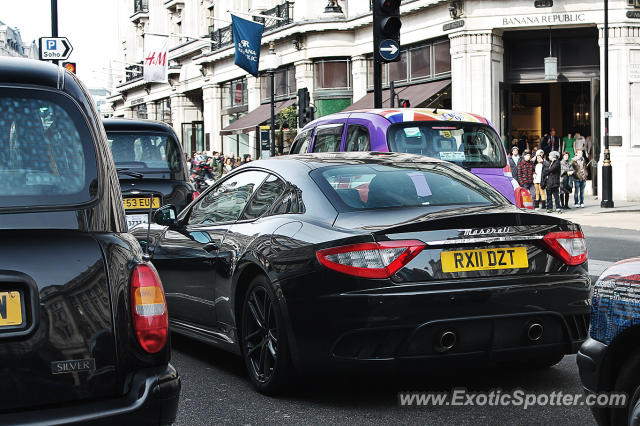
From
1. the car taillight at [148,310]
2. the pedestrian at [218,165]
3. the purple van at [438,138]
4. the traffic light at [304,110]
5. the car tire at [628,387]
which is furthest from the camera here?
the pedestrian at [218,165]

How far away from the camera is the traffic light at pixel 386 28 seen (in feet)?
42.4

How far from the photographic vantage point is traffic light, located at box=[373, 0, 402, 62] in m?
12.9

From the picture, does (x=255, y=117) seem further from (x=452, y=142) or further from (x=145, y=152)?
(x=452, y=142)

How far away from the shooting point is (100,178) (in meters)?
3.63

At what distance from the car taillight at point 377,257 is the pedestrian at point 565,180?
796 inches

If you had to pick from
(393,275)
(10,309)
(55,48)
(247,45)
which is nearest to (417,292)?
(393,275)

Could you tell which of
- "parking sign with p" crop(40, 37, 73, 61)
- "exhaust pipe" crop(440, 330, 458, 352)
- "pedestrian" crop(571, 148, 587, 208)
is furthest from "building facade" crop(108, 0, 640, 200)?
"exhaust pipe" crop(440, 330, 458, 352)

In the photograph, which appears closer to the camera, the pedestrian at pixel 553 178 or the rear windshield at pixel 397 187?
the rear windshield at pixel 397 187

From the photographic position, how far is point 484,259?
511cm

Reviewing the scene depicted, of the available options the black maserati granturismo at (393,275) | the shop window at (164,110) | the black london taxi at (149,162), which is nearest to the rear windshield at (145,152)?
the black london taxi at (149,162)

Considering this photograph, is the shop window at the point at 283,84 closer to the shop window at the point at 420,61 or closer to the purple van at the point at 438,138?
the shop window at the point at 420,61

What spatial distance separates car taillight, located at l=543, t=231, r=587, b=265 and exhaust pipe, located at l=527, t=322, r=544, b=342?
40 centimetres

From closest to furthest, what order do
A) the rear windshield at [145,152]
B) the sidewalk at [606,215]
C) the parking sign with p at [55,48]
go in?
the rear windshield at [145,152]
the sidewalk at [606,215]
the parking sign with p at [55,48]

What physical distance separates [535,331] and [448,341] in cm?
51
